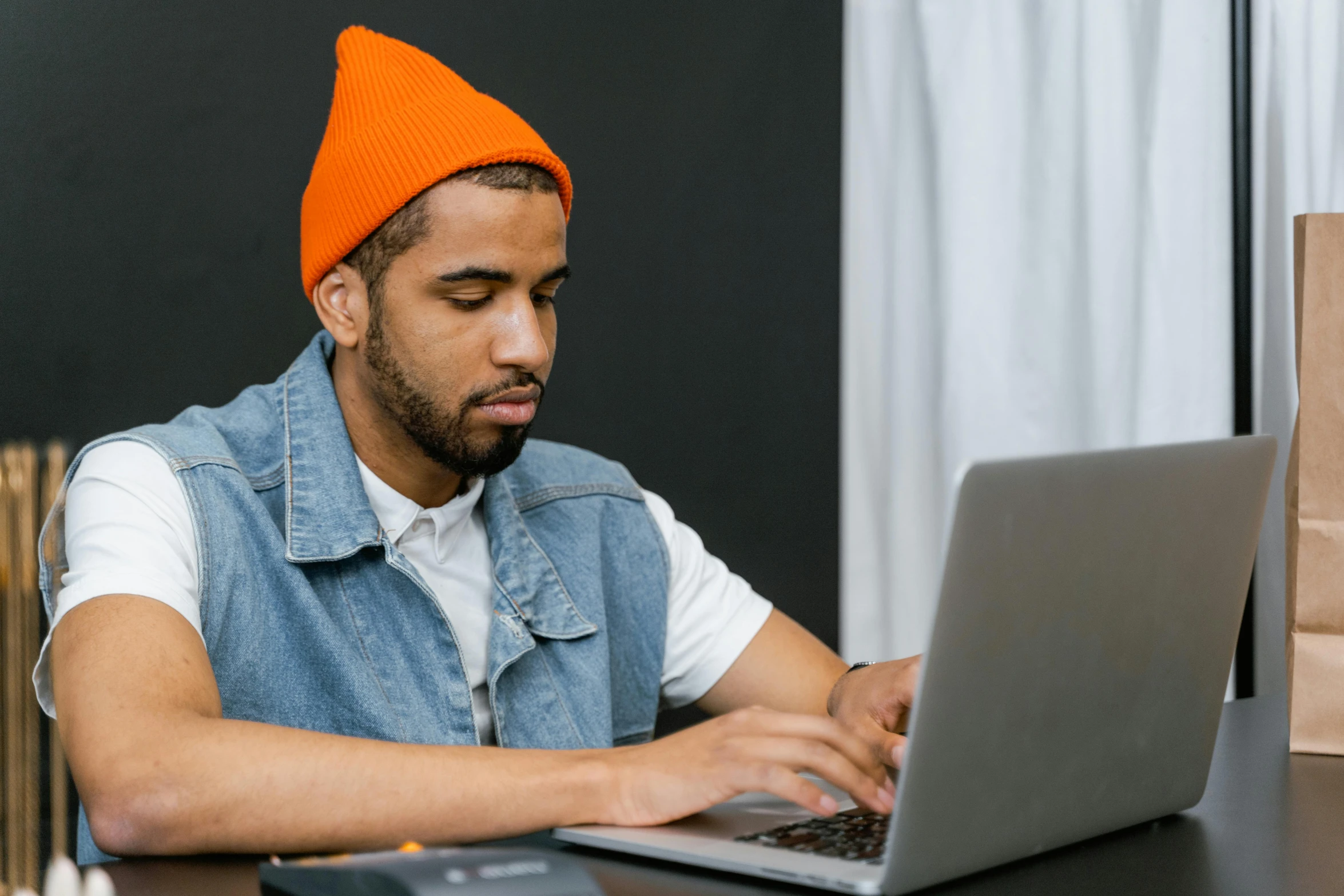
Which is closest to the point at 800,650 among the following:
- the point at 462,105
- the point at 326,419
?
the point at 326,419

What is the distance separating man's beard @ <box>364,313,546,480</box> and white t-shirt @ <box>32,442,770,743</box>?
64 millimetres

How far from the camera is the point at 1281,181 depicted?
1.80 meters

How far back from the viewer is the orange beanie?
48.1 inches

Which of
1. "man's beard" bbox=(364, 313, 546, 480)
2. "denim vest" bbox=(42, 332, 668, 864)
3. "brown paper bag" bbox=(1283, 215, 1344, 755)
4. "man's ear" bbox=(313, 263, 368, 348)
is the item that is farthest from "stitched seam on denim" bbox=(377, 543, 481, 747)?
"brown paper bag" bbox=(1283, 215, 1344, 755)

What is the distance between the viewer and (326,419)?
1.24 m

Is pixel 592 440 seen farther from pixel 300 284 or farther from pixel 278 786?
pixel 278 786

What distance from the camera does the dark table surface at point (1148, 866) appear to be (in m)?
0.70

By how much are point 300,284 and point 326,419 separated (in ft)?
1.53

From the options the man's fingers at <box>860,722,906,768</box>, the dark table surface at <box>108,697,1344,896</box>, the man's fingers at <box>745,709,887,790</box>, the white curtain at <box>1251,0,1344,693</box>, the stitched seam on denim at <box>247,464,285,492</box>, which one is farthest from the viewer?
the white curtain at <box>1251,0,1344,693</box>

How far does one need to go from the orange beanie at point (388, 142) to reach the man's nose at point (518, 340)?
14 cm

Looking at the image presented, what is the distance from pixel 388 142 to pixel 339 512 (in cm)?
Answer: 36

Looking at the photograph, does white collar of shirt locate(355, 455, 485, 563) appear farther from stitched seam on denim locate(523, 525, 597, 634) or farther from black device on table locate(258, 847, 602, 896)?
black device on table locate(258, 847, 602, 896)

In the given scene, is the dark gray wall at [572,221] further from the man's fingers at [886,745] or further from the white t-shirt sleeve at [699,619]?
the man's fingers at [886,745]

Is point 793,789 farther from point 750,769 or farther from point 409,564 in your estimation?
point 409,564
